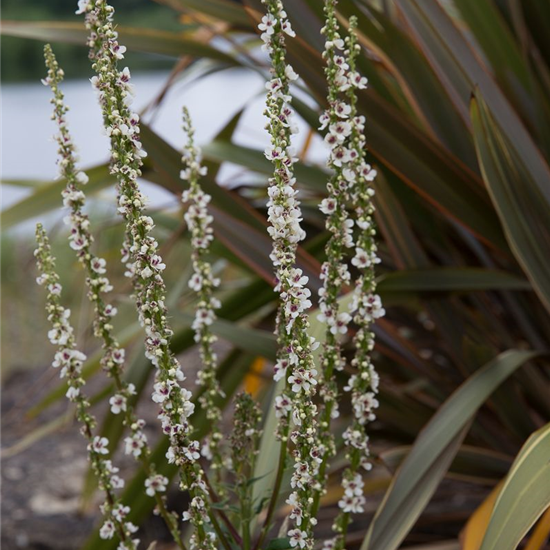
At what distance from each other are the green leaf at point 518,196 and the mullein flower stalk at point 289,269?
36 cm

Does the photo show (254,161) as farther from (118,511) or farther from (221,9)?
(118,511)

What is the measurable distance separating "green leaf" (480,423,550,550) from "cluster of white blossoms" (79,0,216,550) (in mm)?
280

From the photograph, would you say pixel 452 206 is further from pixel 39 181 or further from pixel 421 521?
pixel 39 181

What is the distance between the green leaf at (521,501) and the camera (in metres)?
0.82

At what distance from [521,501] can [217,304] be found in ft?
1.19

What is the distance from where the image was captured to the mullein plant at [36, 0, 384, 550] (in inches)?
29.3

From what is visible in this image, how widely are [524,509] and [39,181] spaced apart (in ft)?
4.12

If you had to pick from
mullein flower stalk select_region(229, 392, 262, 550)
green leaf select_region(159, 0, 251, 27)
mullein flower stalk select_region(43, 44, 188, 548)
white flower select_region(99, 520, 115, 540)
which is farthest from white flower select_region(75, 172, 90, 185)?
green leaf select_region(159, 0, 251, 27)

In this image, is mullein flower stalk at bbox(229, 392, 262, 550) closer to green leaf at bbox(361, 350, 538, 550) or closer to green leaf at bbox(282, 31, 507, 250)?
green leaf at bbox(361, 350, 538, 550)

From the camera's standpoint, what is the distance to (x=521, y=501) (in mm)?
838

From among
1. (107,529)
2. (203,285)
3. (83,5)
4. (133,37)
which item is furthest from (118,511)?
(133,37)

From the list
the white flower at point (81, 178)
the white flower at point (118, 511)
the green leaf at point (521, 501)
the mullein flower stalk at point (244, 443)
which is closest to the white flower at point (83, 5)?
the white flower at point (81, 178)

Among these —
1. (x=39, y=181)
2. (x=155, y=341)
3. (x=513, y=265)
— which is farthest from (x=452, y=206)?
(x=39, y=181)

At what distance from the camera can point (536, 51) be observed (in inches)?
58.4
